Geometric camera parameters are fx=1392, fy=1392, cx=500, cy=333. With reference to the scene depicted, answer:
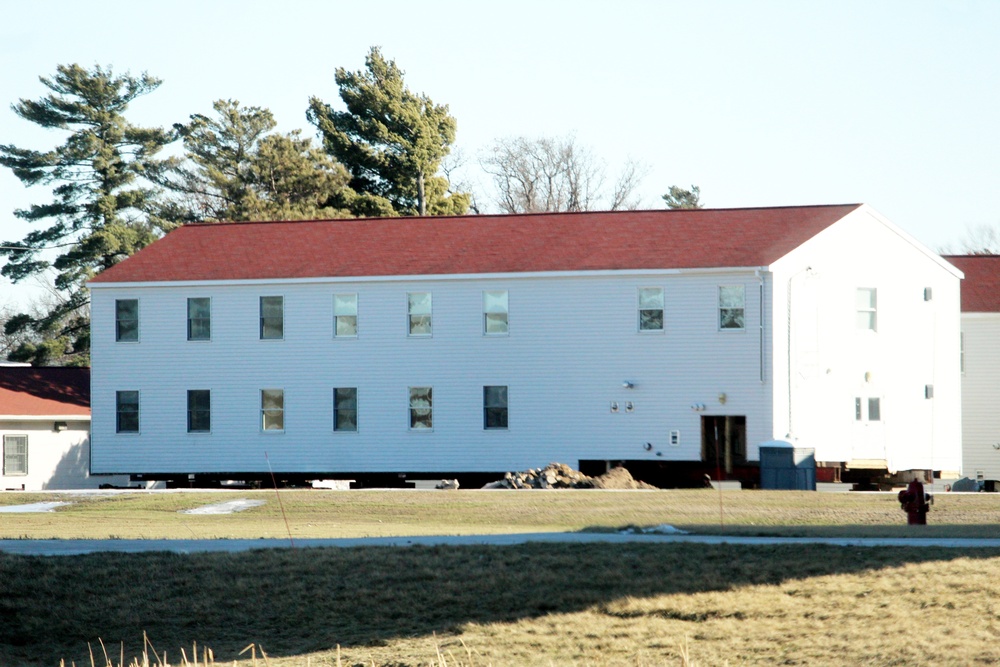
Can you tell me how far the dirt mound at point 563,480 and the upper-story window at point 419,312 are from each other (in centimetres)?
553

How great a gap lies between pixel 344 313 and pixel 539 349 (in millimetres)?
5833

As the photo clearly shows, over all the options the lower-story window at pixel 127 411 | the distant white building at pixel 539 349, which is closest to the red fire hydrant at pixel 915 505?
the distant white building at pixel 539 349

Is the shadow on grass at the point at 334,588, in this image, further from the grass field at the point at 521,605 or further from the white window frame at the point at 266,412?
the white window frame at the point at 266,412

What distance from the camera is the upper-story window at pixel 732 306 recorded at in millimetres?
36469

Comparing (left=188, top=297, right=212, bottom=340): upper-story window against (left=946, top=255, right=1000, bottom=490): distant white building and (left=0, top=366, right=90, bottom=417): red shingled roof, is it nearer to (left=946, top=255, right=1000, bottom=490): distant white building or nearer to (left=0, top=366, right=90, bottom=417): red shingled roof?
(left=0, top=366, right=90, bottom=417): red shingled roof

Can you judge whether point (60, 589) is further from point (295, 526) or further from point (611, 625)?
point (295, 526)

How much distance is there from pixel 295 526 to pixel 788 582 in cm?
1249

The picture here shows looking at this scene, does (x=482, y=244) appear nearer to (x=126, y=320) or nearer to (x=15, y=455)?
(x=126, y=320)

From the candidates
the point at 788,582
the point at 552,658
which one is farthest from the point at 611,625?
the point at 788,582

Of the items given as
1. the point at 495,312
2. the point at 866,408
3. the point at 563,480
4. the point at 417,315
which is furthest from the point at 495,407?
the point at 866,408

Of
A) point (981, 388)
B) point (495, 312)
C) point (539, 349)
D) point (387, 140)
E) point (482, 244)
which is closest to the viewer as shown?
point (539, 349)

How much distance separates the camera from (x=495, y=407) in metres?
38.3

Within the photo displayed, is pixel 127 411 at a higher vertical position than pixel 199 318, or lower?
lower

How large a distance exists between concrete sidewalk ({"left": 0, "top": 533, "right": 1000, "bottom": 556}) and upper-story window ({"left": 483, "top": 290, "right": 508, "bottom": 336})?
18.7 metres
